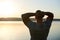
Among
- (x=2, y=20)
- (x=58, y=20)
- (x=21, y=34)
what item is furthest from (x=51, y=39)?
(x=2, y=20)

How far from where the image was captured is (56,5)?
197cm

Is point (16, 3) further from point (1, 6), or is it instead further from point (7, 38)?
point (7, 38)

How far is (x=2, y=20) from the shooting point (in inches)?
73.9

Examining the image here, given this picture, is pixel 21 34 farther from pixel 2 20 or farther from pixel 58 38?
pixel 58 38

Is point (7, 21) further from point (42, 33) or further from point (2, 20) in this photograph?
point (42, 33)

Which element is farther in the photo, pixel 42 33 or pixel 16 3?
pixel 16 3

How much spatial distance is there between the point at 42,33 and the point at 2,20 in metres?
0.88

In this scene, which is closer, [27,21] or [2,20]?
[27,21]

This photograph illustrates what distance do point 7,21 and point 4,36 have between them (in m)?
0.19

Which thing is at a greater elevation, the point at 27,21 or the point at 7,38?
the point at 27,21

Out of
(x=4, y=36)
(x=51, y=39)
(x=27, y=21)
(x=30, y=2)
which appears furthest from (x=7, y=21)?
(x=27, y=21)

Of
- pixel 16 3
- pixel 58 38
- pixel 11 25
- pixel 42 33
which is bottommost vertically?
pixel 58 38

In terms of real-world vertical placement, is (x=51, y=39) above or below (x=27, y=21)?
below

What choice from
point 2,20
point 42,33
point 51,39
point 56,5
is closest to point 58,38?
point 51,39
